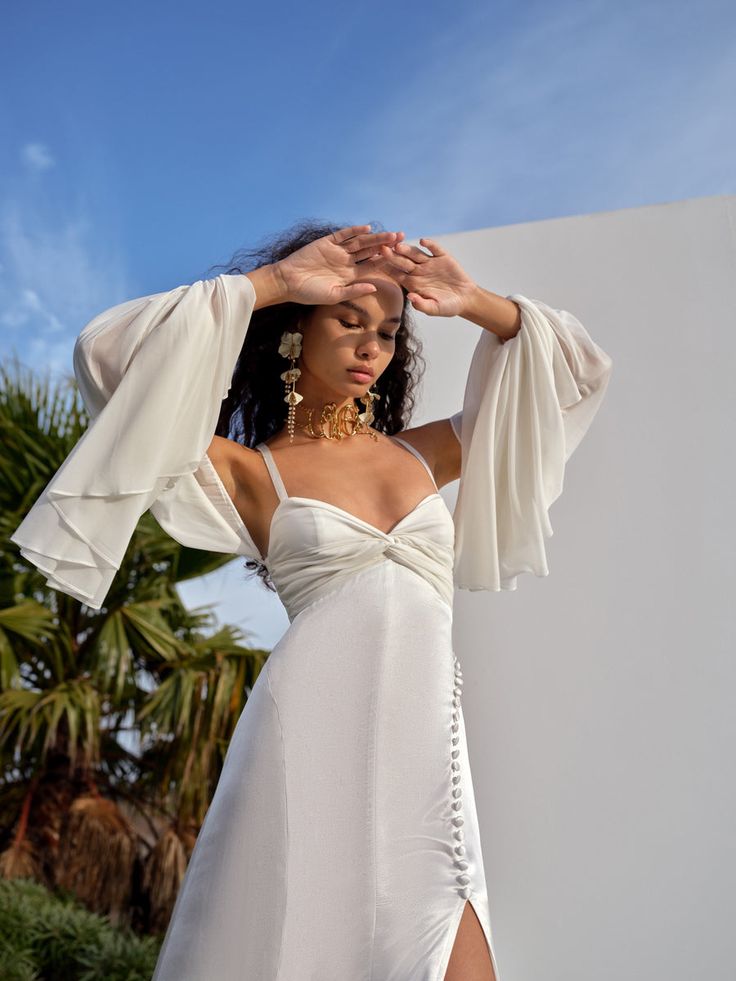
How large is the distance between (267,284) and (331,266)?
0.15 m

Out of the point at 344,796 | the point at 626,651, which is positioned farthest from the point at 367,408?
the point at 626,651

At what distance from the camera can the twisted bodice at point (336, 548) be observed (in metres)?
2.43

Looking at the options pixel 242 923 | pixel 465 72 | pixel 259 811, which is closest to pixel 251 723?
pixel 259 811

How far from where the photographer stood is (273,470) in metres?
2.63

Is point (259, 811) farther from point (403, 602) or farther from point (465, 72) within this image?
point (465, 72)

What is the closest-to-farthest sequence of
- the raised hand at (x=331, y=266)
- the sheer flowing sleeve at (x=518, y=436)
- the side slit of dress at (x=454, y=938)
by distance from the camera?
the side slit of dress at (x=454, y=938)
the raised hand at (x=331, y=266)
the sheer flowing sleeve at (x=518, y=436)

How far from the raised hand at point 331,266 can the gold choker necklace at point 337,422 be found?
0.34m

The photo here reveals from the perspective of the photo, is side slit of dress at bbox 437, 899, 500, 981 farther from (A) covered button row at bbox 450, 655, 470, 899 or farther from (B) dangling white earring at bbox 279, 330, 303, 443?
(B) dangling white earring at bbox 279, 330, 303, 443

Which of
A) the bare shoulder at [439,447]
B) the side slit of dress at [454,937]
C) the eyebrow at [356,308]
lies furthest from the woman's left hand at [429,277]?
the side slit of dress at [454,937]

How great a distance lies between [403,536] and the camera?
2467mm

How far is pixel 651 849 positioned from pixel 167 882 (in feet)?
12.8

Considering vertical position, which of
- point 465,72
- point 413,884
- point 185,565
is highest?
point 465,72

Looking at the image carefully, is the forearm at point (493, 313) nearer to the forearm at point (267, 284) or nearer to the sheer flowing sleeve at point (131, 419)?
the forearm at point (267, 284)

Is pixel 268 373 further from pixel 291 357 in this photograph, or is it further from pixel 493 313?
pixel 493 313
